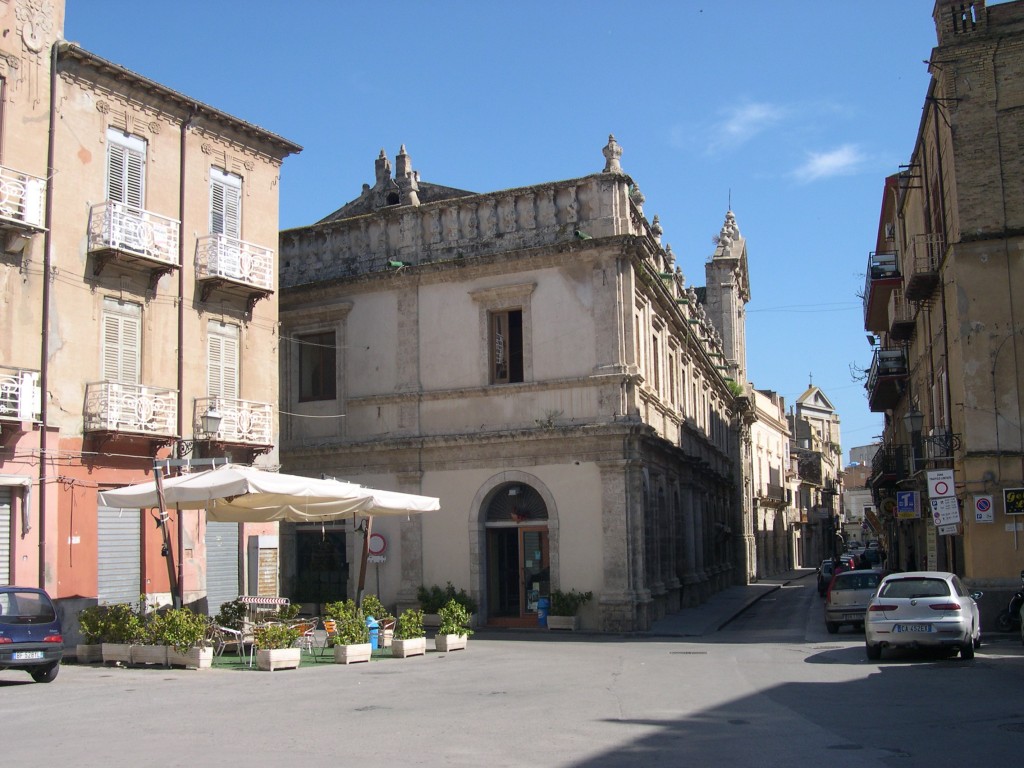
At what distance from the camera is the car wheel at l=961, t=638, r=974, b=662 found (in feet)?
53.9

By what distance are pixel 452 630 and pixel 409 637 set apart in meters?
1.28

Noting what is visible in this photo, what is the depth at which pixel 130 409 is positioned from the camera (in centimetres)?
2028

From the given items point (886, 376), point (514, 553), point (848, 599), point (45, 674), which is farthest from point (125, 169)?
point (886, 376)

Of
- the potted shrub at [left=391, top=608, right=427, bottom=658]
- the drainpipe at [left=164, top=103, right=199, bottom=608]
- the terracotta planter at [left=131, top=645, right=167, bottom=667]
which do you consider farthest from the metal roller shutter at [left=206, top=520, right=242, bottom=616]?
the terracotta planter at [left=131, top=645, right=167, bottom=667]

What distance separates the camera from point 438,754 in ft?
29.7

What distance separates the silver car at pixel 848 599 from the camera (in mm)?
23078

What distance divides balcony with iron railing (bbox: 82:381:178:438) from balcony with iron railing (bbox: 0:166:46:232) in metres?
3.12

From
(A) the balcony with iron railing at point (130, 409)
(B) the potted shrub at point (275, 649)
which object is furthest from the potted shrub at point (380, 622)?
(A) the balcony with iron railing at point (130, 409)

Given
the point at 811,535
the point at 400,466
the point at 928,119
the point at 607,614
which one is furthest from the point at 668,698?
the point at 811,535

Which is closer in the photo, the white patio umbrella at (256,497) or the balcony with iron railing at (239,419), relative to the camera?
Result: the white patio umbrella at (256,497)

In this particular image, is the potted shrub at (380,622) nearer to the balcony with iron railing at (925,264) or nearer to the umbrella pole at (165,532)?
the umbrella pole at (165,532)

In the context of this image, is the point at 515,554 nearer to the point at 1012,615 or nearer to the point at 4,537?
the point at 1012,615

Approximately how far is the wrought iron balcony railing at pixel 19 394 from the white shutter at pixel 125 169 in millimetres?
4232

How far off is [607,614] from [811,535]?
68596 millimetres
